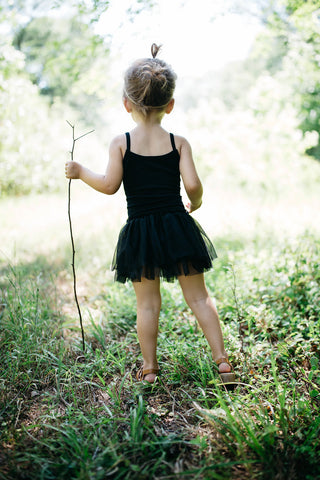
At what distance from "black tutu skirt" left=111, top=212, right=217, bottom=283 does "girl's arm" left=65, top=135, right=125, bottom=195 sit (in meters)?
0.23

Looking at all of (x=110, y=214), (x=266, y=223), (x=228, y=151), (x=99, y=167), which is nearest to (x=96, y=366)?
(x=266, y=223)

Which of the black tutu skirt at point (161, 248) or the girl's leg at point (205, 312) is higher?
the black tutu skirt at point (161, 248)

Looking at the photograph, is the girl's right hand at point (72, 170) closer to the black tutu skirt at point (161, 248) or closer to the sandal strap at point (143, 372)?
the black tutu skirt at point (161, 248)

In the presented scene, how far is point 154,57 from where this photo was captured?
2041 mm

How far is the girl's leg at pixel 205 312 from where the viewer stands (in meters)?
2.01

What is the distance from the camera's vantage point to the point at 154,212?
2020 mm

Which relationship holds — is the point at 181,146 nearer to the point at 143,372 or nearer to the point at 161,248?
the point at 161,248

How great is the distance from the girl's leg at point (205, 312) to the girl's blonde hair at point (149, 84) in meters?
0.93

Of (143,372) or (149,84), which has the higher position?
(149,84)

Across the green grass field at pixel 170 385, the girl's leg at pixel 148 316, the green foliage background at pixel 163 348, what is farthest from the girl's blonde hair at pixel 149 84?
the green grass field at pixel 170 385

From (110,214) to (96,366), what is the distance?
184 inches

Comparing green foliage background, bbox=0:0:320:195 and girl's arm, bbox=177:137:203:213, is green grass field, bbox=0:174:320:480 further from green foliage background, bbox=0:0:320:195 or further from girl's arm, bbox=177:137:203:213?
green foliage background, bbox=0:0:320:195

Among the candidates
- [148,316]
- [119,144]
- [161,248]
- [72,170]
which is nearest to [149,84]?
[119,144]

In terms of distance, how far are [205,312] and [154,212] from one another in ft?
1.95
